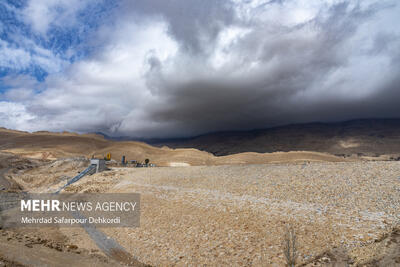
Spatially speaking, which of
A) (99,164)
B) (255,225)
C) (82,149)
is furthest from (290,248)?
(82,149)

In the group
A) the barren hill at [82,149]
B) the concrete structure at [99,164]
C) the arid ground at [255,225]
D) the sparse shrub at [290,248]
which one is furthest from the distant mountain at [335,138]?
the sparse shrub at [290,248]

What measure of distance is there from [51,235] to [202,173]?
516 inches

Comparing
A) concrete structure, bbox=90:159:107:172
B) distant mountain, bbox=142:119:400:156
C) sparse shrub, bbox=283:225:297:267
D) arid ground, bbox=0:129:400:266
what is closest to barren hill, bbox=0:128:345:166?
concrete structure, bbox=90:159:107:172

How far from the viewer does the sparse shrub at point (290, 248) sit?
25.5ft

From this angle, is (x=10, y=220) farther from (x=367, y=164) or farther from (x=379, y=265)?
(x=367, y=164)

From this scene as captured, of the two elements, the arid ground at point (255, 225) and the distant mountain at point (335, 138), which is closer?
the arid ground at point (255, 225)

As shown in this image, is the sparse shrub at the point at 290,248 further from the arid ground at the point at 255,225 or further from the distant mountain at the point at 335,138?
the distant mountain at the point at 335,138

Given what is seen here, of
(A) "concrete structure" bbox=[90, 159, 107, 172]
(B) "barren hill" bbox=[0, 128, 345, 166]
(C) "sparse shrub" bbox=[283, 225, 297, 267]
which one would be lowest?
(C) "sparse shrub" bbox=[283, 225, 297, 267]

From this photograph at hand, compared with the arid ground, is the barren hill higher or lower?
higher

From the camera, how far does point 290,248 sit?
8711 mm

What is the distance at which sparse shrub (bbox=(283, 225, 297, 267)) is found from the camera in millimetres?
7778

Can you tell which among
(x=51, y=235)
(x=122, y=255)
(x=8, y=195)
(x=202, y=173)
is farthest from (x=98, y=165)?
(x=122, y=255)

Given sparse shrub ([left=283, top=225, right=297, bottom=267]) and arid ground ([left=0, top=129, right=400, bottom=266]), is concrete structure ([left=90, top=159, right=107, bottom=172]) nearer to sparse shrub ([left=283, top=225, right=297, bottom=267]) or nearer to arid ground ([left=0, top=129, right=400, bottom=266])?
arid ground ([left=0, top=129, right=400, bottom=266])

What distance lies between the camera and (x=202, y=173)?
2292 centimetres
